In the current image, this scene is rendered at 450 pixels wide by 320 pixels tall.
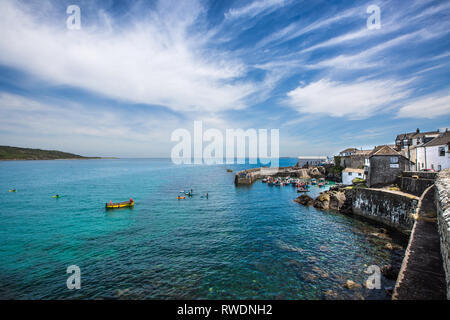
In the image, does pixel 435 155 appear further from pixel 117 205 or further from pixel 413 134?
pixel 117 205

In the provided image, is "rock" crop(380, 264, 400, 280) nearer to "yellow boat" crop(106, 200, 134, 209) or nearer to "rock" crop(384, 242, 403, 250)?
"rock" crop(384, 242, 403, 250)

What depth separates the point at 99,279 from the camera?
55.7ft

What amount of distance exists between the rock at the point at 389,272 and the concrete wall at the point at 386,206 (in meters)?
10.4

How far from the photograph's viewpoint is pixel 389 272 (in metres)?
16.7

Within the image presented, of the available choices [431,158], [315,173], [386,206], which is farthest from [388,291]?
[315,173]

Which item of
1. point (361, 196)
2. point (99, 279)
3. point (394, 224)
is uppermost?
point (361, 196)

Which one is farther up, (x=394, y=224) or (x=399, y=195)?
(x=399, y=195)

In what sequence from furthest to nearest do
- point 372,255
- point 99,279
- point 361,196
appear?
1. point 361,196
2. point 372,255
3. point 99,279

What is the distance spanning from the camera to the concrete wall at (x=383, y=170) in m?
34.4

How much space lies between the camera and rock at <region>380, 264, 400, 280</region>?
16453 mm

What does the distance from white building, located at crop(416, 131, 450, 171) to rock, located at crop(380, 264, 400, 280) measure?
3008 centimetres

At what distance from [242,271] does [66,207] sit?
139ft
